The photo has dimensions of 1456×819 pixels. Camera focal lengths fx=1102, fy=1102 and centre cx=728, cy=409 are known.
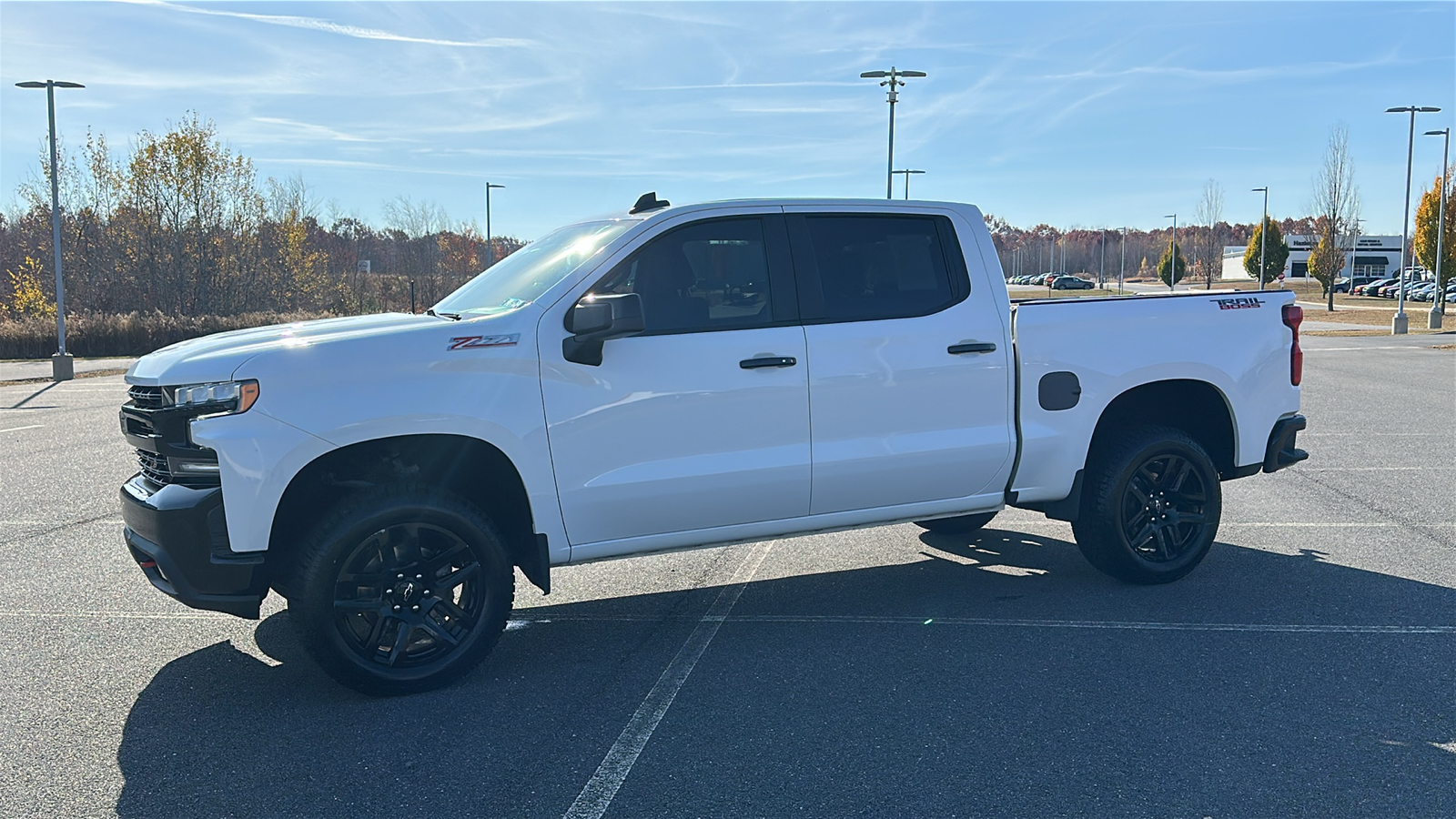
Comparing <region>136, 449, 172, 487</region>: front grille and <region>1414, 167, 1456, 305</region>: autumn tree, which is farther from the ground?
<region>1414, 167, 1456, 305</region>: autumn tree

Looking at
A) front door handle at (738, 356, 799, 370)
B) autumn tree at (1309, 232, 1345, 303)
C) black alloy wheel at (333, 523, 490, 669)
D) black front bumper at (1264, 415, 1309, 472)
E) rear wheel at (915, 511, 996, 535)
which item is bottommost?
rear wheel at (915, 511, 996, 535)

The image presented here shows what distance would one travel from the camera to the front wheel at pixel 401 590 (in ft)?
14.3

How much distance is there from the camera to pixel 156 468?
446 cm

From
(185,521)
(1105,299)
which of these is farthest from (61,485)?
(1105,299)

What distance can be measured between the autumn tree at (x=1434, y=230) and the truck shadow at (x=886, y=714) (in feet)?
166

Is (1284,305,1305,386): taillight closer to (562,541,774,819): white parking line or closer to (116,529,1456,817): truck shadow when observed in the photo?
(116,529,1456,817): truck shadow

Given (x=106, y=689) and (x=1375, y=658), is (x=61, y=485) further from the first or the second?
(x=1375, y=658)

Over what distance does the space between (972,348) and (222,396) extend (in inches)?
132

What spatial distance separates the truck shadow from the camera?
11.9 ft

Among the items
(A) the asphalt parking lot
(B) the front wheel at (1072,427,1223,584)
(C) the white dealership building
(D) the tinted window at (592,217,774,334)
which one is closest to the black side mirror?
(D) the tinted window at (592,217,774,334)

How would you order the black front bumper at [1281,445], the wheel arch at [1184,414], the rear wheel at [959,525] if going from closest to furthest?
1. the wheel arch at [1184,414]
2. the black front bumper at [1281,445]
3. the rear wheel at [959,525]

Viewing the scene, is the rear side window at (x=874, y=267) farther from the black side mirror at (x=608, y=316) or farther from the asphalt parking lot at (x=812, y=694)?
the asphalt parking lot at (x=812, y=694)

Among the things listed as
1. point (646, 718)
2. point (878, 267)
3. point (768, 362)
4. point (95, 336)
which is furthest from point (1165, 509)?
point (95, 336)

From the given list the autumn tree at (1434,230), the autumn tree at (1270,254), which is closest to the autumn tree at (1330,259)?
the autumn tree at (1434,230)
